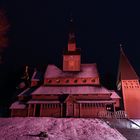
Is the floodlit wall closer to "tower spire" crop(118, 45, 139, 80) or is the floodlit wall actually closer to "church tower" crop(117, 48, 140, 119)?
"church tower" crop(117, 48, 140, 119)

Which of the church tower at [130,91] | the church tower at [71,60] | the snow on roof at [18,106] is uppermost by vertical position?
the church tower at [71,60]

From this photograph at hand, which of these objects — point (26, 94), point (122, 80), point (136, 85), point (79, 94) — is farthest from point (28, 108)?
point (136, 85)

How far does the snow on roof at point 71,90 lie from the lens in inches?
972

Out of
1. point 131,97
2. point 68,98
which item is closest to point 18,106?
point 68,98

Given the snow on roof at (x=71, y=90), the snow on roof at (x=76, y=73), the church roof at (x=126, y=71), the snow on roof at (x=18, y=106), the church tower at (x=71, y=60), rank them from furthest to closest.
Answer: the church tower at (x=71, y=60) < the snow on roof at (x=76, y=73) < the church roof at (x=126, y=71) < the snow on roof at (x=71, y=90) < the snow on roof at (x=18, y=106)

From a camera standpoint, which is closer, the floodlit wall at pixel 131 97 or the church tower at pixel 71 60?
the floodlit wall at pixel 131 97

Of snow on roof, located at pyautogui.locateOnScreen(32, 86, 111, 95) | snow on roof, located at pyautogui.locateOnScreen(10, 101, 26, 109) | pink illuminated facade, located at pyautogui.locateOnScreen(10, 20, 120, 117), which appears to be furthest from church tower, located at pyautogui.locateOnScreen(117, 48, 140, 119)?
snow on roof, located at pyautogui.locateOnScreen(10, 101, 26, 109)

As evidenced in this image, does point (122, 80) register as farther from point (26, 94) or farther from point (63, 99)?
point (26, 94)

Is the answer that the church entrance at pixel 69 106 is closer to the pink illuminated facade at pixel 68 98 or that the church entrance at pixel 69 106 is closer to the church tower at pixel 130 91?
the pink illuminated facade at pixel 68 98

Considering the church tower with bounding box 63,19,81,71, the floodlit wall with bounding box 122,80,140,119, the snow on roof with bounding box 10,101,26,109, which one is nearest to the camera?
the floodlit wall with bounding box 122,80,140,119

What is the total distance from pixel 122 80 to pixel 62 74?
971cm

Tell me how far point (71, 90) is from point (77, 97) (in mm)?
1415

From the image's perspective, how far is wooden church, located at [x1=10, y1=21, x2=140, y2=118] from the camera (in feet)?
78.6

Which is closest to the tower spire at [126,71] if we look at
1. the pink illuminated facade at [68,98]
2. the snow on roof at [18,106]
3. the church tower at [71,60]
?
the pink illuminated facade at [68,98]
